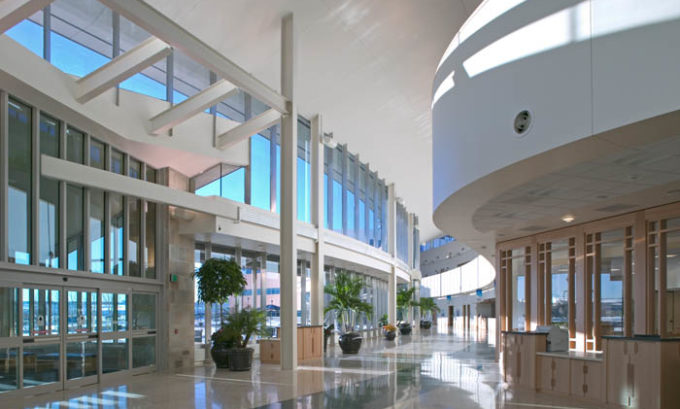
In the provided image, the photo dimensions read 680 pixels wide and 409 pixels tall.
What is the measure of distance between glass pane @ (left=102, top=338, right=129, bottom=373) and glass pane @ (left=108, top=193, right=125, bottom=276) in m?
1.39

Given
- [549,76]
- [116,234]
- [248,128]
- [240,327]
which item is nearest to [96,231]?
[116,234]

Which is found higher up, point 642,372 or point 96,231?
point 96,231

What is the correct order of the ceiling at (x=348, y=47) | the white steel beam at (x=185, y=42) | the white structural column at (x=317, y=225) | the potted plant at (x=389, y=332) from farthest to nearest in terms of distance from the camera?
the potted plant at (x=389, y=332), the white structural column at (x=317, y=225), the ceiling at (x=348, y=47), the white steel beam at (x=185, y=42)

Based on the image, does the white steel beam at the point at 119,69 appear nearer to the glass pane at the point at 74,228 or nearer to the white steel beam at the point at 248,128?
the glass pane at the point at 74,228

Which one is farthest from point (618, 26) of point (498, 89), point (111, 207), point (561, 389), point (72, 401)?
point (111, 207)

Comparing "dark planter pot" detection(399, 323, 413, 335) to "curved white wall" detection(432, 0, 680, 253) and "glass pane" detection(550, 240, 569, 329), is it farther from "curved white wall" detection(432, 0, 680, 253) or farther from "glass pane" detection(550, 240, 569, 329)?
"curved white wall" detection(432, 0, 680, 253)

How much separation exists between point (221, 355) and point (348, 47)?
27.9ft

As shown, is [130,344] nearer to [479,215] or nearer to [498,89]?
[479,215]

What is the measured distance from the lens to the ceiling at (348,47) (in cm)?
1395

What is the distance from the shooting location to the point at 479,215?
1153 centimetres

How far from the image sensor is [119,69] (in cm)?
1017

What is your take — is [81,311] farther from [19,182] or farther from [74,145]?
[74,145]

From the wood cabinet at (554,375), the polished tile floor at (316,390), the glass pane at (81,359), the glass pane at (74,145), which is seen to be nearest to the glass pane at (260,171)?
the polished tile floor at (316,390)

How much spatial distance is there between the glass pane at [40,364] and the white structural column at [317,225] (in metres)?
8.76
